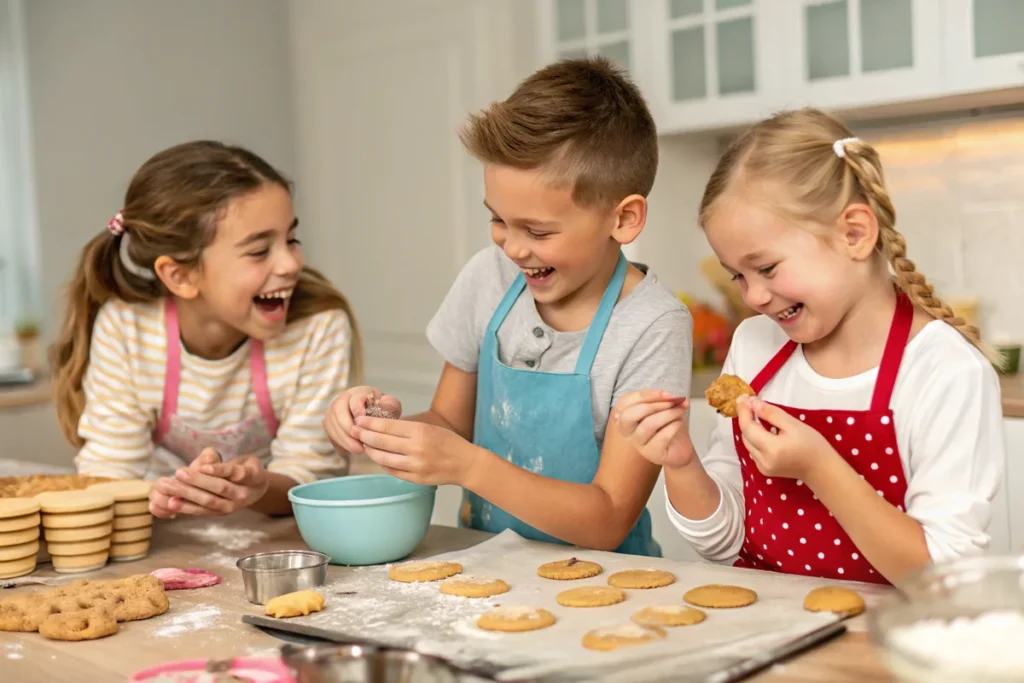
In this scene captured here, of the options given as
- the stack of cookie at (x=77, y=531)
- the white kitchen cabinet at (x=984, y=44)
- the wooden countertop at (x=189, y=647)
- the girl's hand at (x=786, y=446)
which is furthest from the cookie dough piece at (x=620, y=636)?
the white kitchen cabinet at (x=984, y=44)

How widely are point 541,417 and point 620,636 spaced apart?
2.06 feet

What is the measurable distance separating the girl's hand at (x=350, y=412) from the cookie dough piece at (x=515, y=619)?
1.42ft

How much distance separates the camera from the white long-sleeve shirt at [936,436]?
4.07ft

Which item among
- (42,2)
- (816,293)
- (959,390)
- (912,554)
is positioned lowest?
(912,554)

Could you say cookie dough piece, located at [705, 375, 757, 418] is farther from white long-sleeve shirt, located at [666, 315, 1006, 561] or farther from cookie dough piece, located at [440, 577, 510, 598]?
cookie dough piece, located at [440, 577, 510, 598]

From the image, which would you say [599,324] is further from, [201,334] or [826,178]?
[201,334]

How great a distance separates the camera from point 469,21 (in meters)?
3.64

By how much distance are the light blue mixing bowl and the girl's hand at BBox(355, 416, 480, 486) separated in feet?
0.17

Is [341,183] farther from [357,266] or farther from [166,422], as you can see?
[166,422]

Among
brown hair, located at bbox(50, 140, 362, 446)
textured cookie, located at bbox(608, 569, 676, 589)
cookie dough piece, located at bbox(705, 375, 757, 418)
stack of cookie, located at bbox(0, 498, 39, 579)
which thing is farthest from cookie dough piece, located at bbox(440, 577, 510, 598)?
brown hair, located at bbox(50, 140, 362, 446)

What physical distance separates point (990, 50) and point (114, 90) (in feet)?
9.82

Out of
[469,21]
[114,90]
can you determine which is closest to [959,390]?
[469,21]

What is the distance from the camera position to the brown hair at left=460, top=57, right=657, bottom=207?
1.52 metres

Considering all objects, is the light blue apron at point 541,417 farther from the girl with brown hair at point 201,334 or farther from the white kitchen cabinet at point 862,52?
the white kitchen cabinet at point 862,52
